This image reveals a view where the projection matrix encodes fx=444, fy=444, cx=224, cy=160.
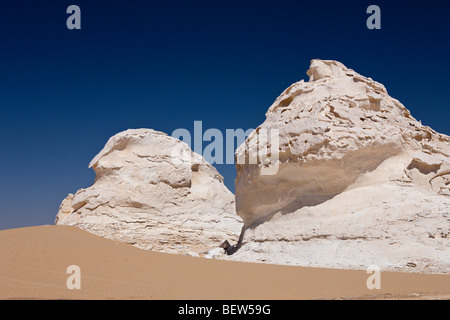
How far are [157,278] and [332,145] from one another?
5.48m

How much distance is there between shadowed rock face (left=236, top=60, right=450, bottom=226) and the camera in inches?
404

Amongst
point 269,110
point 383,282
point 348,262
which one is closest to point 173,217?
point 269,110

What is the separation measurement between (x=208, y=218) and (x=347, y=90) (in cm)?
1202

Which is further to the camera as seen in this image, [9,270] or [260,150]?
[260,150]

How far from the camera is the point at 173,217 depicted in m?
21.6

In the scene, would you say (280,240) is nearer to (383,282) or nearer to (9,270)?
(383,282)

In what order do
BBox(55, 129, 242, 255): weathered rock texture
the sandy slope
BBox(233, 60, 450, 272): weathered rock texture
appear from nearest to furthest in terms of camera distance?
the sandy slope → BBox(233, 60, 450, 272): weathered rock texture → BBox(55, 129, 242, 255): weathered rock texture

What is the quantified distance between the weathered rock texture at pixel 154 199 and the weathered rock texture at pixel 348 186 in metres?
8.78

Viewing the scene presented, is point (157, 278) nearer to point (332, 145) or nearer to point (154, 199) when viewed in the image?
point (332, 145)

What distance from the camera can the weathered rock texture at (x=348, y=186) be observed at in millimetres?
8797

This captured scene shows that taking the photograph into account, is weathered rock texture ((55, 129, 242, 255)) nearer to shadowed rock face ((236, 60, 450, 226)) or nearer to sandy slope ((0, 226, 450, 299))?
shadowed rock face ((236, 60, 450, 226))

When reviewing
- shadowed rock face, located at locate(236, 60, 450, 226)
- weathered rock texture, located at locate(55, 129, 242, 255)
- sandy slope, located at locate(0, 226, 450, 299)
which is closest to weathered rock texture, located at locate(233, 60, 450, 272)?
shadowed rock face, located at locate(236, 60, 450, 226)

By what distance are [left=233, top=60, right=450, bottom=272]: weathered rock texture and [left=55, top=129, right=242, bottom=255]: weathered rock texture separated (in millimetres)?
8779

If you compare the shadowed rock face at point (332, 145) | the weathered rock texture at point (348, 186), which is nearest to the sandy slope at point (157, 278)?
the weathered rock texture at point (348, 186)
